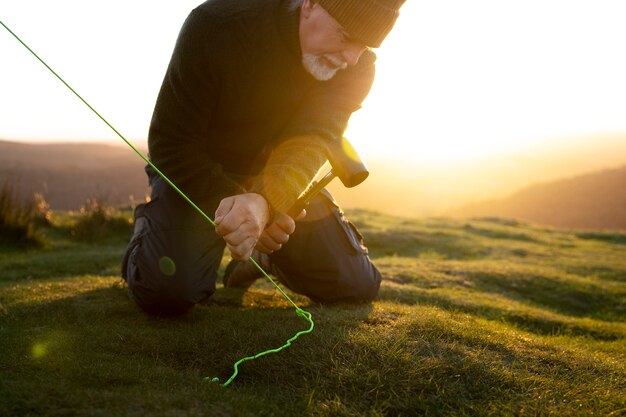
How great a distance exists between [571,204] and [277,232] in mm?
33708

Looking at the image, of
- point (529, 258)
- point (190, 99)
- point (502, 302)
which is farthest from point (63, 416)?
point (529, 258)

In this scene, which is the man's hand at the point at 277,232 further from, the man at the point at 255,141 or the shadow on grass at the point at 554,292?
the shadow on grass at the point at 554,292

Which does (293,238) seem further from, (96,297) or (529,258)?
(529,258)

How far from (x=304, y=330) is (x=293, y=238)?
40.6 inches

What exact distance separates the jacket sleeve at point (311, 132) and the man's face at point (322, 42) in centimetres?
38

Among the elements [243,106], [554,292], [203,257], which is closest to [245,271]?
[203,257]

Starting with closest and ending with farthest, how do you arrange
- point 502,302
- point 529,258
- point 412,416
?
point 412,416 < point 502,302 < point 529,258

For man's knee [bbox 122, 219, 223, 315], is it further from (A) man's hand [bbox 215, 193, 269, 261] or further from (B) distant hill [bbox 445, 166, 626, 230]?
(B) distant hill [bbox 445, 166, 626, 230]

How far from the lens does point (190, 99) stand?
10.8 ft

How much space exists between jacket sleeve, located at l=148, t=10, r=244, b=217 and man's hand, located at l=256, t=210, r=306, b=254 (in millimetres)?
512

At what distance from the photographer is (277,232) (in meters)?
3.22

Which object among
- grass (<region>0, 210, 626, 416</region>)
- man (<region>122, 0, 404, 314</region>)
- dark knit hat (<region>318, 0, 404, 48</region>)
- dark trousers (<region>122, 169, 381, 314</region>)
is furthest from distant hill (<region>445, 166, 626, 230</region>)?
dark knit hat (<region>318, 0, 404, 48</region>)

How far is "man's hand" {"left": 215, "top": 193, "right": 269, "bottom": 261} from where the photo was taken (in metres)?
2.75

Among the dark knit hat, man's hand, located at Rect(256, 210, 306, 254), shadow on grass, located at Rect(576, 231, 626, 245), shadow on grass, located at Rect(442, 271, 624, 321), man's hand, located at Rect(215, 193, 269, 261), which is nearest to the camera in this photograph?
man's hand, located at Rect(215, 193, 269, 261)
